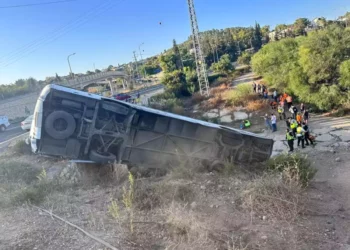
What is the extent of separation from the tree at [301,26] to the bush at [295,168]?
6177cm

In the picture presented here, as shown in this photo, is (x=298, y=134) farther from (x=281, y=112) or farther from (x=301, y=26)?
(x=301, y=26)

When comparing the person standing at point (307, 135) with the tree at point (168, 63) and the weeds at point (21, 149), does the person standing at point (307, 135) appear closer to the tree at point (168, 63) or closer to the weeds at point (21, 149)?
the weeds at point (21, 149)

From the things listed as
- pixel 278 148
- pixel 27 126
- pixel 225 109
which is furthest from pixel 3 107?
pixel 278 148

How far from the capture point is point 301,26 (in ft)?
232

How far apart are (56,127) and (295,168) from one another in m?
5.97

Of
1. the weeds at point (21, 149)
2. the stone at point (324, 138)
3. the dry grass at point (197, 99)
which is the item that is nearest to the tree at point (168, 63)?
the dry grass at point (197, 99)

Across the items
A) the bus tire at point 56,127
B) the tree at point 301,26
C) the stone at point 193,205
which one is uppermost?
the tree at point 301,26

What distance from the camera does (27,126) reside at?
68.4ft

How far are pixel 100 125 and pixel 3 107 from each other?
33131 mm

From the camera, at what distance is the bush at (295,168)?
6.52 m

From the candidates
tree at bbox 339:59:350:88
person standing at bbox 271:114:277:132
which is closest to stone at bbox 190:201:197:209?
person standing at bbox 271:114:277:132

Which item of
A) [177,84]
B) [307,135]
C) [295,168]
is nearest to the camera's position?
[295,168]

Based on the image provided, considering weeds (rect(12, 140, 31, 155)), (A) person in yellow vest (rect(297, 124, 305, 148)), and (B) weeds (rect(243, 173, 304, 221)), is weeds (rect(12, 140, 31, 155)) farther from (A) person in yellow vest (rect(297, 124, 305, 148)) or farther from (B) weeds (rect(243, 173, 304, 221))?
(A) person in yellow vest (rect(297, 124, 305, 148))

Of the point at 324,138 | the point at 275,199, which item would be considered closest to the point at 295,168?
the point at 275,199
